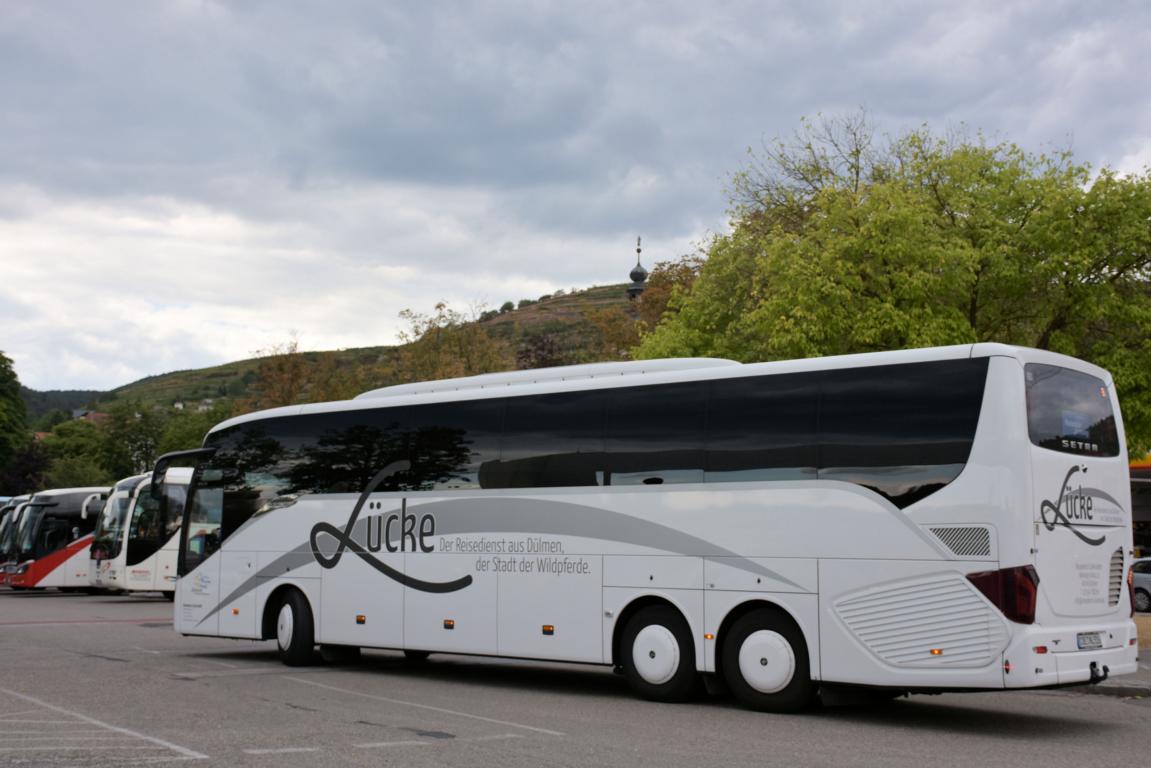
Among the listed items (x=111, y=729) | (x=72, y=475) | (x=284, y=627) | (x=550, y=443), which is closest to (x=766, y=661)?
(x=550, y=443)

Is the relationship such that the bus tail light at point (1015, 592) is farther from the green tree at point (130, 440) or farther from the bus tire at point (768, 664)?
the green tree at point (130, 440)

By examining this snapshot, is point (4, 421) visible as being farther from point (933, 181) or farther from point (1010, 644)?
point (1010, 644)

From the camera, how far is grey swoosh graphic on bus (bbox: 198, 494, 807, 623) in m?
13.4

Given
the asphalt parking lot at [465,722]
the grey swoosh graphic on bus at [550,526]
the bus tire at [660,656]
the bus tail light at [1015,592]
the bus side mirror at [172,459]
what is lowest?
the asphalt parking lot at [465,722]

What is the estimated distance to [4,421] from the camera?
7800cm

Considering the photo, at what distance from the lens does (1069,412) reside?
479 inches

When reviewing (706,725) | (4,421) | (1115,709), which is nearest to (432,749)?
(706,725)

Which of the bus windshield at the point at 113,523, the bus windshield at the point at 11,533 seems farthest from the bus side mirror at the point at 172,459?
the bus windshield at the point at 11,533

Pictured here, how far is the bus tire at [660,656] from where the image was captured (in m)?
13.5

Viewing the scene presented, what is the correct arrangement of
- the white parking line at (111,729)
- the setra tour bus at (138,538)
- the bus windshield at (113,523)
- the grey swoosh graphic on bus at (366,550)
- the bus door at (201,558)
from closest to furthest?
the white parking line at (111,729) < the grey swoosh graphic on bus at (366,550) < the bus door at (201,558) < the setra tour bus at (138,538) < the bus windshield at (113,523)

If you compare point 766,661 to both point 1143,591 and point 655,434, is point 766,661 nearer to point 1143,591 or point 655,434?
point 655,434

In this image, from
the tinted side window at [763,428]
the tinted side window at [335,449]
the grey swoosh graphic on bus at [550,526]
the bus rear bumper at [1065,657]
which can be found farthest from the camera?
the tinted side window at [335,449]

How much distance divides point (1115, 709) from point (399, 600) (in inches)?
334

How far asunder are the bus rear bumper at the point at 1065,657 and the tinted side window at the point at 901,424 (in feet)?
5.08
